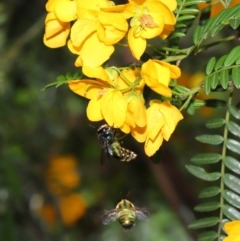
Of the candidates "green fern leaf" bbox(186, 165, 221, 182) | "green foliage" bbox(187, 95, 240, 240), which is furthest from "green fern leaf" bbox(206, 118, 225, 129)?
"green fern leaf" bbox(186, 165, 221, 182)

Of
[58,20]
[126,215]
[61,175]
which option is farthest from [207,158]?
[61,175]

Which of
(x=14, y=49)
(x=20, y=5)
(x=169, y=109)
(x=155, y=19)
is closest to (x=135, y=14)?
(x=155, y=19)

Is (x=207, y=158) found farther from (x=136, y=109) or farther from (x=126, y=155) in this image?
(x=136, y=109)

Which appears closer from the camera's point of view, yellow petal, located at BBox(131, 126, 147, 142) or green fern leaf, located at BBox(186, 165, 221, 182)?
yellow petal, located at BBox(131, 126, 147, 142)

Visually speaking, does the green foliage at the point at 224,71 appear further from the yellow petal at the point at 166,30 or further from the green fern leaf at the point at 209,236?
the green fern leaf at the point at 209,236

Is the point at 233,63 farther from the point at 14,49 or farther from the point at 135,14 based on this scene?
the point at 14,49

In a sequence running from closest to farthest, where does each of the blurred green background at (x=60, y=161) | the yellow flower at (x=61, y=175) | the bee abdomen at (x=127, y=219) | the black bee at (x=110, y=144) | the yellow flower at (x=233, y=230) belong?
→ the yellow flower at (x=233, y=230)
the black bee at (x=110, y=144)
the bee abdomen at (x=127, y=219)
the blurred green background at (x=60, y=161)
the yellow flower at (x=61, y=175)

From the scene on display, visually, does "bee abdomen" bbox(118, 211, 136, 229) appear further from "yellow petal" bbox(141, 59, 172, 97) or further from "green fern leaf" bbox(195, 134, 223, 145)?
"yellow petal" bbox(141, 59, 172, 97)

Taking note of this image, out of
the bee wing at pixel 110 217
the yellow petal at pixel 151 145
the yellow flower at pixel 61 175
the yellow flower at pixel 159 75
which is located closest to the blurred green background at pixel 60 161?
the yellow flower at pixel 61 175
